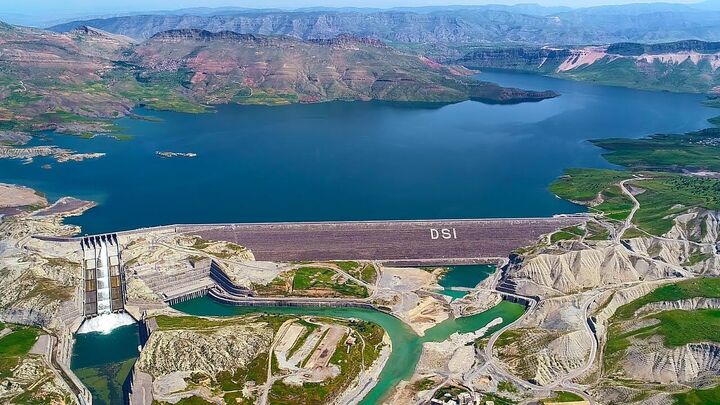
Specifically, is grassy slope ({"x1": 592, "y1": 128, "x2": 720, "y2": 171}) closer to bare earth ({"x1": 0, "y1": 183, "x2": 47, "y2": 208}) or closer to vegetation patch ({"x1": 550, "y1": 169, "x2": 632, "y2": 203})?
vegetation patch ({"x1": 550, "y1": 169, "x2": 632, "y2": 203})

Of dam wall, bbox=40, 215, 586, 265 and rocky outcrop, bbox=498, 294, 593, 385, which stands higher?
dam wall, bbox=40, 215, 586, 265

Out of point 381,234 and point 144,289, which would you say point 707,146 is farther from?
point 144,289

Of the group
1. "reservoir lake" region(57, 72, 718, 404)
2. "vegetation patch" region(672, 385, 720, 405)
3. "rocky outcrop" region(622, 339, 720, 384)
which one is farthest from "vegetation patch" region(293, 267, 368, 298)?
"vegetation patch" region(672, 385, 720, 405)

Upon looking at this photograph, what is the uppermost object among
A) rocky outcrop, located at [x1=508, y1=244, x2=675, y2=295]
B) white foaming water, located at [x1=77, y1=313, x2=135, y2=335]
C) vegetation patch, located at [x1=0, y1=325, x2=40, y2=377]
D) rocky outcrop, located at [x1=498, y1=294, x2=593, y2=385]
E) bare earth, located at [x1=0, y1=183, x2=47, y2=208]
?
bare earth, located at [x1=0, y1=183, x2=47, y2=208]

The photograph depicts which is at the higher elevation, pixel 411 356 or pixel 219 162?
pixel 219 162

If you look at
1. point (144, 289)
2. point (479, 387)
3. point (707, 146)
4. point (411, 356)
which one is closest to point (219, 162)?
point (144, 289)

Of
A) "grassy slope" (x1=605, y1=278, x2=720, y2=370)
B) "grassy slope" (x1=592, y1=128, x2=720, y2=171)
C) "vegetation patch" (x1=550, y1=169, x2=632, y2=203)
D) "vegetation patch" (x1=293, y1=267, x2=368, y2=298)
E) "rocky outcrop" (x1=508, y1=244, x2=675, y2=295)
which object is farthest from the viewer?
"grassy slope" (x1=592, y1=128, x2=720, y2=171)

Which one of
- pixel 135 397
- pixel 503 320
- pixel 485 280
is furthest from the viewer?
pixel 485 280

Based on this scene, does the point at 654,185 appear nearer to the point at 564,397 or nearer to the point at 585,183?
the point at 585,183
